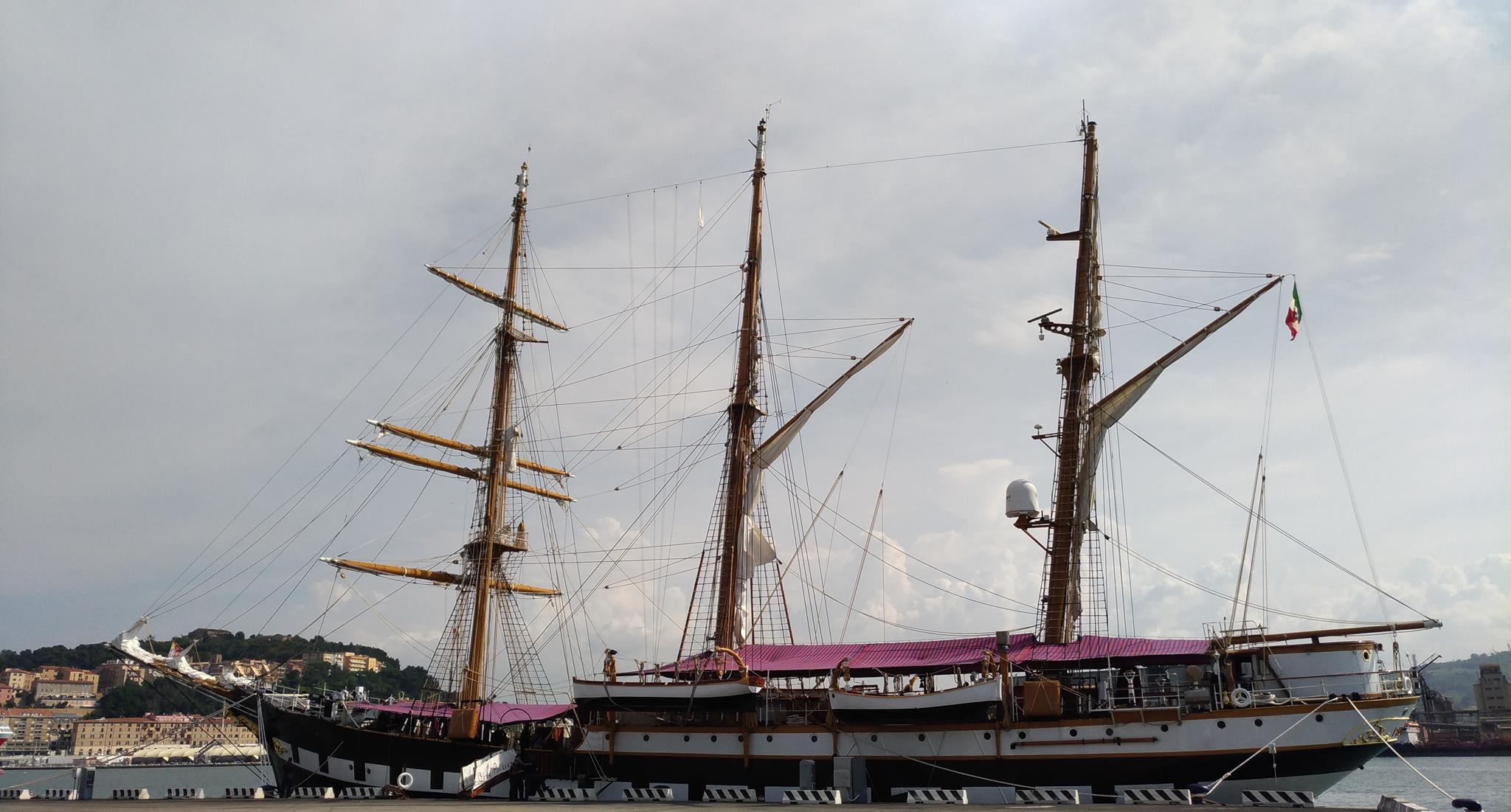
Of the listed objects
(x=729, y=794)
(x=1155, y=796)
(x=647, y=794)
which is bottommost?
(x=647, y=794)

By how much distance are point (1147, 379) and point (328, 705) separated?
35.2m

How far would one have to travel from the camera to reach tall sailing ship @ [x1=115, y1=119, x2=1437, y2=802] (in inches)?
1088

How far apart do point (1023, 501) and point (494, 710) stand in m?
23.3

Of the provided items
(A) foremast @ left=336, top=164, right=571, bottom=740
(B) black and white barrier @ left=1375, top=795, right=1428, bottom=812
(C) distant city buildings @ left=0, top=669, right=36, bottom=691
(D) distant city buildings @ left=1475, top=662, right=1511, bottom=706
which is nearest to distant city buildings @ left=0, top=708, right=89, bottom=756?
(C) distant city buildings @ left=0, top=669, right=36, bottom=691

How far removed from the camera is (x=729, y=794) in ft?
103

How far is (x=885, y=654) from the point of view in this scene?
33344 millimetres

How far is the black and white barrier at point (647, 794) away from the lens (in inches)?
1262

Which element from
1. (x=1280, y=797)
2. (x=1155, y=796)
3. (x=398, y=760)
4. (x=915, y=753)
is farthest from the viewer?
(x=398, y=760)

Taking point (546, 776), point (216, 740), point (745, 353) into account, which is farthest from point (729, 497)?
point (216, 740)

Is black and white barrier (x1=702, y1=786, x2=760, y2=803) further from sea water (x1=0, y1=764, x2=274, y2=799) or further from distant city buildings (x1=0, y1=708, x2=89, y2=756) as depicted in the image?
distant city buildings (x1=0, y1=708, x2=89, y2=756)

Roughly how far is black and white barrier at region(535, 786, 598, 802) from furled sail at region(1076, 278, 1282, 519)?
2145cm

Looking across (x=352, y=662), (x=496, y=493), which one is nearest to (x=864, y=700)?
(x=496, y=493)

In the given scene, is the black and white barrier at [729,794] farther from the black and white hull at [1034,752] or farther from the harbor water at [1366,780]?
the harbor water at [1366,780]

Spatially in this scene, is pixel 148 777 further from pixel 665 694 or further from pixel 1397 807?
pixel 1397 807
